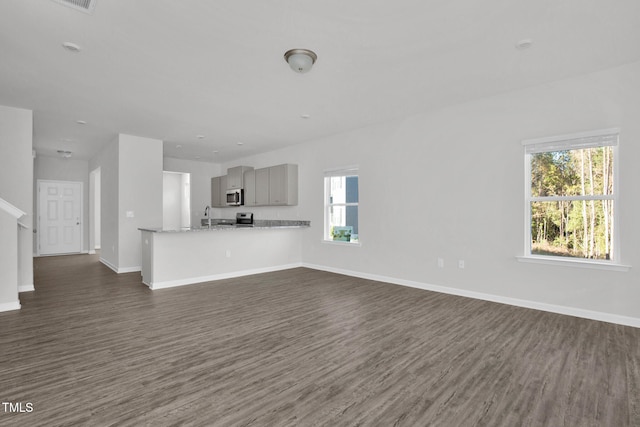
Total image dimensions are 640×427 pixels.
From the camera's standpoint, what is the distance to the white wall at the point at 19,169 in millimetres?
4480

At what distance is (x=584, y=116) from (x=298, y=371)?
13.1 feet

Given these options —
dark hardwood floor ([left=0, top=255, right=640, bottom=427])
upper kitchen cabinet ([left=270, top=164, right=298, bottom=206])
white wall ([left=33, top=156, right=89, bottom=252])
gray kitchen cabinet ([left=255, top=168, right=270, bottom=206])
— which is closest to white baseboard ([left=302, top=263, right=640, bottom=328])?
dark hardwood floor ([left=0, top=255, right=640, bottom=427])

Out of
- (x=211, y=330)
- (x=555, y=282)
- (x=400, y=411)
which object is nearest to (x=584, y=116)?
(x=555, y=282)

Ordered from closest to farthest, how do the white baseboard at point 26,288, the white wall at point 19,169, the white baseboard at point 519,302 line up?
the white baseboard at point 519,302 < the white wall at point 19,169 < the white baseboard at point 26,288

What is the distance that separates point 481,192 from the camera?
4.26 meters

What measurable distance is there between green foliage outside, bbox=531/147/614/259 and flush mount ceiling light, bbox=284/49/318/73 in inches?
117

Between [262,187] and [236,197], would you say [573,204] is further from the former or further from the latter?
[236,197]

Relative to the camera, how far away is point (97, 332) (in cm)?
307

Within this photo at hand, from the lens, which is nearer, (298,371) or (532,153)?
(298,371)

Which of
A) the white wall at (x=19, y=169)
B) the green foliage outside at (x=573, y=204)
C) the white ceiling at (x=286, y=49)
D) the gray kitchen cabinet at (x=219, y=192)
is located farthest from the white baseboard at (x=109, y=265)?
the green foliage outside at (x=573, y=204)

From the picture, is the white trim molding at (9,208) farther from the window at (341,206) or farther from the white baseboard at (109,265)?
the window at (341,206)

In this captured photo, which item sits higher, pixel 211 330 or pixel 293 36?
pixel 293 36

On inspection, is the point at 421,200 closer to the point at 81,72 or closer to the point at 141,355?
the point at 141,355

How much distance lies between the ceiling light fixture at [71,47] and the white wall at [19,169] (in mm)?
2535
